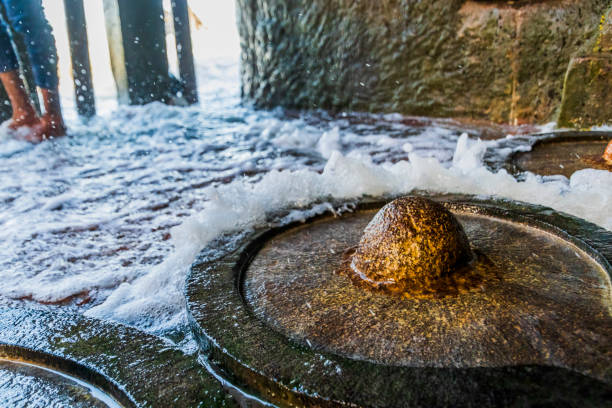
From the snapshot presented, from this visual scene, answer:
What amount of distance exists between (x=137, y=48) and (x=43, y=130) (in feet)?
7.81

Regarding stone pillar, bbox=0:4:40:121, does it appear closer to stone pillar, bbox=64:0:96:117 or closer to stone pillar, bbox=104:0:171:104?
stone pillar, bbox=64:0:96:117

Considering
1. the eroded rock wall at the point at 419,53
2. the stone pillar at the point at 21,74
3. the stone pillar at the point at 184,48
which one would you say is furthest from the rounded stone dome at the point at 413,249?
the stone pillar at the point at 184,48

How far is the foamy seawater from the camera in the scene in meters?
2.58

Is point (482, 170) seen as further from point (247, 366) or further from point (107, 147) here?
point (107, 147)

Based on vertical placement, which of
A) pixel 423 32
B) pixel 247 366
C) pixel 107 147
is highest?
pixel 423 32

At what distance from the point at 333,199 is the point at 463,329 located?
4.37ft

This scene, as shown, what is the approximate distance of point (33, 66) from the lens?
5871 millimetres

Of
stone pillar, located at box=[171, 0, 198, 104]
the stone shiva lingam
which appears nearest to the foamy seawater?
the stone shiva lingam

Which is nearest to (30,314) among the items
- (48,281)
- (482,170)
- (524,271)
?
(48,281)

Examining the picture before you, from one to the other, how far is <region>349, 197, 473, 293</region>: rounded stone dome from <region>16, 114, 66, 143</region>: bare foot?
556cm

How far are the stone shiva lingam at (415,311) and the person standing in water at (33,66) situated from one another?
4.86 metres

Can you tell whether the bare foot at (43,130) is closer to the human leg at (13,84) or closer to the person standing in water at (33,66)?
the person standing in water at (33,66)

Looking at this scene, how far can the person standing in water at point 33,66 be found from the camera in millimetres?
5741

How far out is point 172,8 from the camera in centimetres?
859
